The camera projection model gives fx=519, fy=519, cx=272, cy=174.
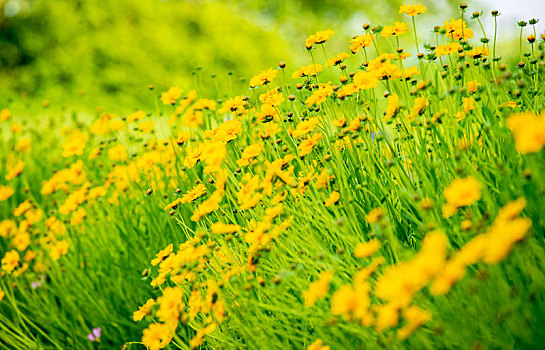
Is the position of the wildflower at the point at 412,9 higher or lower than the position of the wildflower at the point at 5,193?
higher

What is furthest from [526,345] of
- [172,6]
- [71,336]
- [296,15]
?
[296,15]

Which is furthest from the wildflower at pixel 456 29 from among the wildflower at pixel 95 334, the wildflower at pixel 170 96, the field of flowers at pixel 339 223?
the wildflower at pixel 95 334

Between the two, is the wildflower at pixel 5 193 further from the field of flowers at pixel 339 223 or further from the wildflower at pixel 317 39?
the wildflower at pixel 317 39

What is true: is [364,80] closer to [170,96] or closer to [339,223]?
[339,223]

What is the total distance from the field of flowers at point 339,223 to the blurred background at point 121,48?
6.06 m

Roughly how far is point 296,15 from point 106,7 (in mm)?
4170

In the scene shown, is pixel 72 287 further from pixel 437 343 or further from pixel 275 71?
pixel 437 343

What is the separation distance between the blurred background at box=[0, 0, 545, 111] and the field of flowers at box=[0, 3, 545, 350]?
19.9 feet

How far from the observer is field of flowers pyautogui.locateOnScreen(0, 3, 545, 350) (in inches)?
40.6

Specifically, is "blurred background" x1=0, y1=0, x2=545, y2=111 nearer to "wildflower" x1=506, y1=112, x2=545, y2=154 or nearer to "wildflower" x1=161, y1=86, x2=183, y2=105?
"wildflower" x1=161, y1=86, x2=183, y2=105

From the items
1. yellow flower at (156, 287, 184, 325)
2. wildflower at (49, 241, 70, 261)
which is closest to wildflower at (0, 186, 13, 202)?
wildflower at (49, 241, 70, 261)

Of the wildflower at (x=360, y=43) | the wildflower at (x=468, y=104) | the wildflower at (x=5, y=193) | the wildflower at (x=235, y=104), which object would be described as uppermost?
the wildflower at (x=360, y=43)

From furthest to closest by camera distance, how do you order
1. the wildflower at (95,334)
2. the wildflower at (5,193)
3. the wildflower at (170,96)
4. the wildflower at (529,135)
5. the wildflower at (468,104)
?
the wildflower at (5,193) < the wildflower at (170,96) < the wildflower at (95,334) < the wildflower at (468,104) < the wildflower at (529,135)

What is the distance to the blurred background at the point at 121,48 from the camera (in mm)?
9008
